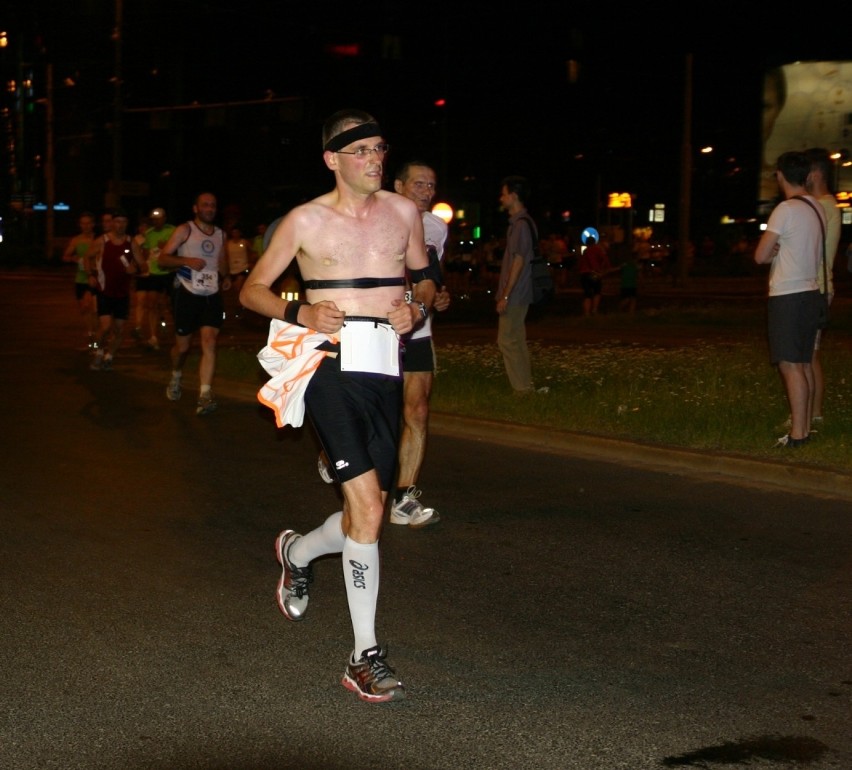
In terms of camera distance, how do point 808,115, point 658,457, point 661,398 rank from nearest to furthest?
point 658,457
point 661,398
point 808,115

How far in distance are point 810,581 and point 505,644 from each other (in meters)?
1.77

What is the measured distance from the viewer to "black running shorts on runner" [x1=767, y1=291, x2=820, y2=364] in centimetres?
888

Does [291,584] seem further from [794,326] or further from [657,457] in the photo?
[794,326]

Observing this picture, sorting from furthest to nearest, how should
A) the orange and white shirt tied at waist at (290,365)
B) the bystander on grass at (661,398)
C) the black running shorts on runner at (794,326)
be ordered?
the bystander on grass at (661,398)
the black running shorts on runner at (794,326)
the orange and white shirt tied at waist at (290,365)

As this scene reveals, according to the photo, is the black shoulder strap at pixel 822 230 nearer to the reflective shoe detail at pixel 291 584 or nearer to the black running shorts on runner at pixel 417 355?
the black running shorts on runner at pixel 417 355

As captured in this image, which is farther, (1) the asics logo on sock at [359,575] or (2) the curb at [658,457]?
(2) the curb at [658,457]

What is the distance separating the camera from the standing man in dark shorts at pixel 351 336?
4.68m

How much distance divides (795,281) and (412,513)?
131 inches

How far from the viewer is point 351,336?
4754 millimetres

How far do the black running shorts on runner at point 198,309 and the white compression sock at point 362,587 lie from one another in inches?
290

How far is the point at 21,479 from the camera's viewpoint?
873cm

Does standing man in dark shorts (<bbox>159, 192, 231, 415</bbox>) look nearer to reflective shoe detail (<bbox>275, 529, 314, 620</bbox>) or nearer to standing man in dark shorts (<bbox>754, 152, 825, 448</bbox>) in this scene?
standing man in dark shorts (<bbox>754, 152, 825, 448</bbox>)

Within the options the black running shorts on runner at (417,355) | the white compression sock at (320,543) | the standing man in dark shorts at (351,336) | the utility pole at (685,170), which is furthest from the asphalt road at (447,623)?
the utility pole at (685,170)

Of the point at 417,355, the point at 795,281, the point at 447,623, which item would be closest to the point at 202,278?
the point at 417,355
